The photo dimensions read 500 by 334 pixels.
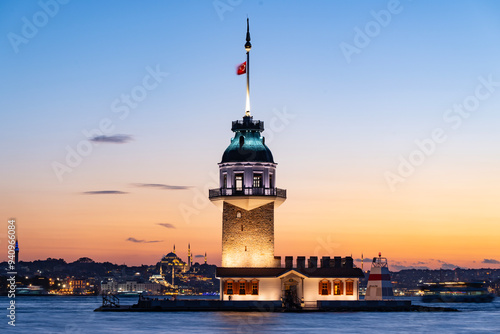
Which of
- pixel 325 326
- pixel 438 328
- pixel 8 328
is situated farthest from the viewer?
pixel 8 328

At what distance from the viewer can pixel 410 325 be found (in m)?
81.6

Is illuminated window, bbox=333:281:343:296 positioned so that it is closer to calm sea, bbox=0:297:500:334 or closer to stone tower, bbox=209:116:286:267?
calm sea, bbox=0:297:500:334

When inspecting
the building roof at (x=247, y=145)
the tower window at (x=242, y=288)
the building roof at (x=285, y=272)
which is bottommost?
the tower window at (x=242, y=288)

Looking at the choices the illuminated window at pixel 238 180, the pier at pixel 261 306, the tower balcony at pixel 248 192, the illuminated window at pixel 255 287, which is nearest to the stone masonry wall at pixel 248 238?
the tower balcony at pixel 248 192

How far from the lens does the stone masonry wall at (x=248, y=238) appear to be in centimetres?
8481

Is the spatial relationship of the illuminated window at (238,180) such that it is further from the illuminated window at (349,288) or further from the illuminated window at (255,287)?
the illuminated window at (349,288)

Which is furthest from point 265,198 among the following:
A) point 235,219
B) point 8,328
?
point 8,328

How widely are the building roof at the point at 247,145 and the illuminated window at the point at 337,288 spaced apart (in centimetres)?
1358

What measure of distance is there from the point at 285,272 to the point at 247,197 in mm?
8052

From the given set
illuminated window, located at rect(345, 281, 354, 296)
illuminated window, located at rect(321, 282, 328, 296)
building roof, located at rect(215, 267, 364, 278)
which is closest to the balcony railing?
building roof, located at rect(215, 267, 364, 278)

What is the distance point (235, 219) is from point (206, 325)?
13201mm

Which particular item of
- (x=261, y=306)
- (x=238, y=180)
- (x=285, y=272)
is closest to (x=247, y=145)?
(x=238, y=180)

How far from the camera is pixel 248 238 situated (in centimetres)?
8500

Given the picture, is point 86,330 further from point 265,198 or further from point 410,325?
point 410,325
